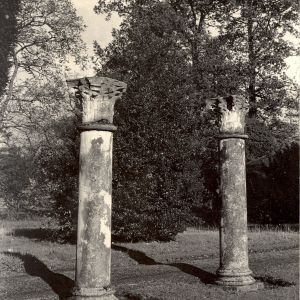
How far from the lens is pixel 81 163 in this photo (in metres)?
6.97

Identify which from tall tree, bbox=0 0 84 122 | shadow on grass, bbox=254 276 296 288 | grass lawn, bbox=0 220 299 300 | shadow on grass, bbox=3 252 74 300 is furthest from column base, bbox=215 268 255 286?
tall tree, bbox=0 0 84 122

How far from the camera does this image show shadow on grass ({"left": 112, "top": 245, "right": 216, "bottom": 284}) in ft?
32.3

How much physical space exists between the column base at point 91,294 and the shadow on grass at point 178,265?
3.16 meters

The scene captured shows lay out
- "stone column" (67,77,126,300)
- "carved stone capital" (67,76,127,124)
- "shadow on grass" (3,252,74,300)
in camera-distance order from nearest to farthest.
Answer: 1. "stone column" (67,77,126,300)
2. "carved stone capital" (67,76,127,124)
3. "shadow on grass" (3,252,74,300)

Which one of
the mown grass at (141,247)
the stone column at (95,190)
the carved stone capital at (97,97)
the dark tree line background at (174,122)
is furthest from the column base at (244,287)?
the dark tree line background at (174,122)

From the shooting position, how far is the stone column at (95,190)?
22.0ft

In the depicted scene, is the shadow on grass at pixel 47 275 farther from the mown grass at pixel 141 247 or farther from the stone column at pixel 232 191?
the stone column at pixel 232 191

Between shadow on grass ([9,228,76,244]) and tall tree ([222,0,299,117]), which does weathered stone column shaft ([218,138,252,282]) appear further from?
tall tree ([222,0,299,117])

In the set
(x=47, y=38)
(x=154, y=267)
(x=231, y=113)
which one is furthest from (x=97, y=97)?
(x=47, y=38)

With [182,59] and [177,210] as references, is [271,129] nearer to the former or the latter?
[182,59]

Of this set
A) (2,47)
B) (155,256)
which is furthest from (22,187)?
(155,256)

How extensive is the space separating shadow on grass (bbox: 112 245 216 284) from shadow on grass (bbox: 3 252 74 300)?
2.71 meters

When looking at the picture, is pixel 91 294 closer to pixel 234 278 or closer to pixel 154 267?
pixel 234 278

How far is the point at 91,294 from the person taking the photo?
659 cm
